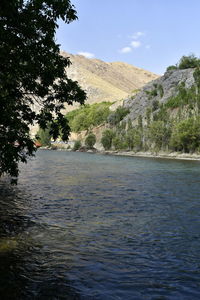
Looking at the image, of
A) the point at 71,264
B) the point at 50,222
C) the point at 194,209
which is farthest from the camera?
the point at 194,209

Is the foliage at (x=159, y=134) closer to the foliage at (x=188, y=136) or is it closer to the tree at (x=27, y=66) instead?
the foliage at (x=188, y=136)

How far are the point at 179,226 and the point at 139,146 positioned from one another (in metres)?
166

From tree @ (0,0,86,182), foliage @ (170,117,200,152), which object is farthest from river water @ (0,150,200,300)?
foliage @ (170,117,200,152)

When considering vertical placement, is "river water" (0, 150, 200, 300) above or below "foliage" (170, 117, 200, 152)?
below

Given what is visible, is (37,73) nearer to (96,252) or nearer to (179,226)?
(96,252)

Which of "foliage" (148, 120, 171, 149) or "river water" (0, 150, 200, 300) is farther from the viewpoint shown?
"foliage" (148, 120, 171, 149)

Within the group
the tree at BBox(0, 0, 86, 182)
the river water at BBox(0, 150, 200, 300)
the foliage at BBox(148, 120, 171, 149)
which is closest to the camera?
the river water at BBox(0, 150, 200, 300)

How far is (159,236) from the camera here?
15.8 meters

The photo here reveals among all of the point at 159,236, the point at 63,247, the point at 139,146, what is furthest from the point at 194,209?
the point at 139,146

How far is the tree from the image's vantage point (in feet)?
38.7

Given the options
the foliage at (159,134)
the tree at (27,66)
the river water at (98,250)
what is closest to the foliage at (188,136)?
the foliage at (159,134)

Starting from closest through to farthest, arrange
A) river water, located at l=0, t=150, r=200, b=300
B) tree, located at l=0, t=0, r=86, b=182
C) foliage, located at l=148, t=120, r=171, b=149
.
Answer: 1. river water, located at l=0, t=150, r=200, b=300
2. tree, located at l=0, t=0, r=86, b=182
3. foliage, located at l=148, t=120, r=171, b=149

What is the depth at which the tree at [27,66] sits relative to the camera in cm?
1180

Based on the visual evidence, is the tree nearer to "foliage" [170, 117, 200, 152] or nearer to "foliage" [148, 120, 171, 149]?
"foliage" [170, 117, 200, 152]
